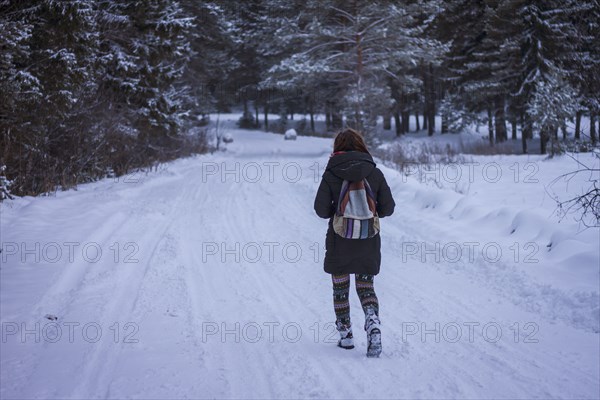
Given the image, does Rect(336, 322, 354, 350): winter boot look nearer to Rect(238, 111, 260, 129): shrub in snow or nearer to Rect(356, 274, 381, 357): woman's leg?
Rect(356, 274, 381, 357): woman's leg

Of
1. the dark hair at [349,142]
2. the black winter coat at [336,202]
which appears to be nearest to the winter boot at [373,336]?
the black winter coat at [336,202]

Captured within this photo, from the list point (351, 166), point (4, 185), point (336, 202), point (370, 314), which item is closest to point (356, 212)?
point (336, 202)

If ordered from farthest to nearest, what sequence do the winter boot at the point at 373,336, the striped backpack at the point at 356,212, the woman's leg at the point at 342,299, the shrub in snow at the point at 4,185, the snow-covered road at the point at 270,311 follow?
1. the shrub in snow at the point at 4,185
2. the woman's leg at the point at 342,299
3. the winter boot at the point at 373,336
4. the striped backpack at the point at 356,212
5. the snow-covered road at the point at 270,311

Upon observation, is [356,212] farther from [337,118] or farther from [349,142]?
[337,118]

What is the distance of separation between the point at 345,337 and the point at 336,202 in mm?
1249

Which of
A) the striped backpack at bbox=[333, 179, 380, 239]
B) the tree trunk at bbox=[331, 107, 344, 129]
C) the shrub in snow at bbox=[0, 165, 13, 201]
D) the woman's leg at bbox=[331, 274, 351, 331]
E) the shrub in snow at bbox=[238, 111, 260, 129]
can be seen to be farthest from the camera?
the shrub in snow at bbox=[238, 111, 260, 129]

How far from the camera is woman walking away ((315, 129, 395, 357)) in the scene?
359cm

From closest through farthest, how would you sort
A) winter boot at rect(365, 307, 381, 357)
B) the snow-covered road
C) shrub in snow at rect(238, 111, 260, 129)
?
1. the snow-covered road
2. winter boot at rect(365, 307, 381, 357)
3. shrub in snow at rect(238, 111, 260, 129)

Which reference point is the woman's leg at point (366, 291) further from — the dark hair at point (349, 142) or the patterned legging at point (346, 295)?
the dark hair at point (349, 142)

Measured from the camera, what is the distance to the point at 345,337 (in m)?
3.88

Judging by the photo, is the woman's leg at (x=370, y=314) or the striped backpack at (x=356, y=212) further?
the woman's leg at (x=370, y=314)

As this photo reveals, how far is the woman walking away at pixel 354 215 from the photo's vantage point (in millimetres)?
3586

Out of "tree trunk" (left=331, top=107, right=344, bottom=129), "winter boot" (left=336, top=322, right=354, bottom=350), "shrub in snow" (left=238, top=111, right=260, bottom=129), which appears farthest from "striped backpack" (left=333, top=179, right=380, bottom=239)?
"shrub in snow" (left=238, top=111, right=260, bottom=129)

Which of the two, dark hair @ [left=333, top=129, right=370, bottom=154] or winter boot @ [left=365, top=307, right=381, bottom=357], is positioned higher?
dark hair @ [left=333, top=129, right=370, bottom=154]
